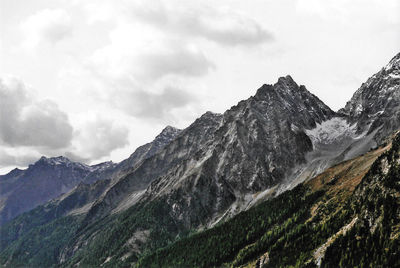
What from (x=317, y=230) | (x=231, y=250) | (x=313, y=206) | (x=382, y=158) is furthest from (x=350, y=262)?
(x=231, y=250)

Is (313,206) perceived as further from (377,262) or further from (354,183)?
(377,262)

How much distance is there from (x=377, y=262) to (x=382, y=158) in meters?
57.3

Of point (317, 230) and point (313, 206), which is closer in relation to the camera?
point (317, 230)

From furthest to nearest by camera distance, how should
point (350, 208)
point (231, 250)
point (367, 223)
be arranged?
point (231, 250) → point (350, 208) → point (367, 223)

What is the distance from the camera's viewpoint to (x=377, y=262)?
4532 inches

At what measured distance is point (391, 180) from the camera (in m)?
137

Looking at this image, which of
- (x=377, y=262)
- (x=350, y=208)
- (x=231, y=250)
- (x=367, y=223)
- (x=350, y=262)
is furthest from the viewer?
(x=231, y=250)

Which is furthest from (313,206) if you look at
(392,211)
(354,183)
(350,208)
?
(392,211)

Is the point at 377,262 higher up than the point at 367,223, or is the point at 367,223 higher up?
the point at 367,223

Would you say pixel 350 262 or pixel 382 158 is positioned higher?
pixel 382 158

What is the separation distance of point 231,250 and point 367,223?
8576cm

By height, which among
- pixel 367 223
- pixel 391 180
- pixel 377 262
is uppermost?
pixel 391 180

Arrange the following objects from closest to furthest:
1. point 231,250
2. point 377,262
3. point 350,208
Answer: point 377,262 < point 350,208 < point 231,250

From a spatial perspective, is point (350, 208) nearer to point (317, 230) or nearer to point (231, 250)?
point (317, 230)
